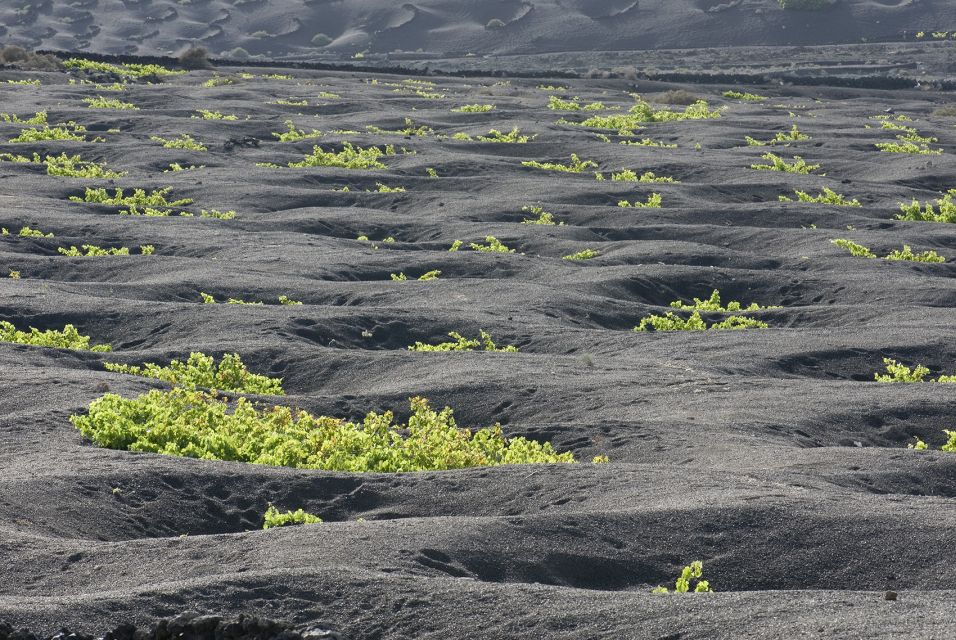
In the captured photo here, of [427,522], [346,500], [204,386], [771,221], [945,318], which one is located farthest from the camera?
[771,221]

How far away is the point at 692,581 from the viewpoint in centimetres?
548

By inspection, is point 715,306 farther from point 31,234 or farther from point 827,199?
point 31,234

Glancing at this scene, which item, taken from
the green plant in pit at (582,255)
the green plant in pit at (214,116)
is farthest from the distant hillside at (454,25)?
the green plant in pit at (582,255)

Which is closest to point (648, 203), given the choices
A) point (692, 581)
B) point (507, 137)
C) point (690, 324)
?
point (690, 324)

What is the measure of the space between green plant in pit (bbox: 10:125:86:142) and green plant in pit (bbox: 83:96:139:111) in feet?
11.0

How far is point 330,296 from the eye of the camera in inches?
478

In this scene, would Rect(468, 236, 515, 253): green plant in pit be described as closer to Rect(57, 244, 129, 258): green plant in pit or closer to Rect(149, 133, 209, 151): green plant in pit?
Rect(57, 244, 129, 258): green plant in pit

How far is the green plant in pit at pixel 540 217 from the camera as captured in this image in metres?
16.5

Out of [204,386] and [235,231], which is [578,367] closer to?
[204,386]

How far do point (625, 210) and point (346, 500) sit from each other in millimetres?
11124

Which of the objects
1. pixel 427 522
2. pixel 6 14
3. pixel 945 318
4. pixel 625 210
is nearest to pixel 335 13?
pixel 6 14

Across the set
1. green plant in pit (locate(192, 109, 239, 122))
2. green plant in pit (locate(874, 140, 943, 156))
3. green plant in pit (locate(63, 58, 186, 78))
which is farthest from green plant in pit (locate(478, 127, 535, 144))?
green plant in pit (locate(63, 58, 186, 78))

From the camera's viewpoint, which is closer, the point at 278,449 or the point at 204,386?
the point at 278,449

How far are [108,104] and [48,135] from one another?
4.88 metres
